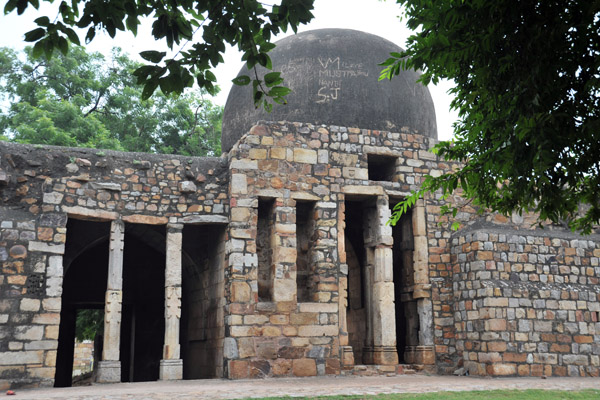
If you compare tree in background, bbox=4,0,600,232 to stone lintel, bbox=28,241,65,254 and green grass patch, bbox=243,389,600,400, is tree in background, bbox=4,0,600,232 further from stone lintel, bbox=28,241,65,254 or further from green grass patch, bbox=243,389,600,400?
stone lintel, bbox=28,241,65,254

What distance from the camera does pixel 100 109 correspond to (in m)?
20.5

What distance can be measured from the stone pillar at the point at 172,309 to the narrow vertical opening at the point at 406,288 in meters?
4.21

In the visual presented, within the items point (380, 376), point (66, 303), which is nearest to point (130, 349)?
point (66, 303)

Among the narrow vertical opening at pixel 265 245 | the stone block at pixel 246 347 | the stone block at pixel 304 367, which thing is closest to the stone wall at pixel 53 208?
the narrow vertical opening at pixel 265 245

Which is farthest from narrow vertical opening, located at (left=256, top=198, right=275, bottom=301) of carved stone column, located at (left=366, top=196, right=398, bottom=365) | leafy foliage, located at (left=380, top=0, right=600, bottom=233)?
leafy foliage, located at (left=380, top=0, right=600, bottom=233)

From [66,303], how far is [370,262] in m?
6.85

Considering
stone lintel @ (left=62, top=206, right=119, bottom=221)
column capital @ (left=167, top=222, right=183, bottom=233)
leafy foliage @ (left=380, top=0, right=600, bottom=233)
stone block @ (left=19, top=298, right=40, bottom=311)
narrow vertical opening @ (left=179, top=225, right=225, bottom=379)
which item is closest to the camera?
leafy foliage @ (left=380, top=0, right=600, bottom=233)

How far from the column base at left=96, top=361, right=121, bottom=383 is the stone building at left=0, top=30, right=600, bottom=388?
1.0 inches

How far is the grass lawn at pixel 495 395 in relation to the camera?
7045 millimetres

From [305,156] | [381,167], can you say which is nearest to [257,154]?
[305,156]

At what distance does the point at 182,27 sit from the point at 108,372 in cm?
678

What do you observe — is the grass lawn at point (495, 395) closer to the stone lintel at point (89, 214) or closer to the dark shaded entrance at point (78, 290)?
the stone lintel at point (89, 214)

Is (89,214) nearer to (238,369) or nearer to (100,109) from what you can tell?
(238,369)

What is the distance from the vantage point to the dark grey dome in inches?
466
